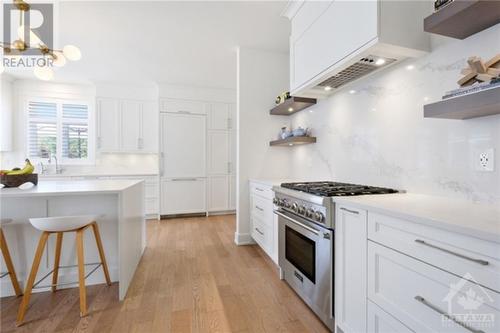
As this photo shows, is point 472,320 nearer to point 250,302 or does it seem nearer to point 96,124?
point 250,302

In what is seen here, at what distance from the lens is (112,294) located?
1.98 meters

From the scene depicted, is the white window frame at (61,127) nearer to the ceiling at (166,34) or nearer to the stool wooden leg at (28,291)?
the ceiling at (166,34)

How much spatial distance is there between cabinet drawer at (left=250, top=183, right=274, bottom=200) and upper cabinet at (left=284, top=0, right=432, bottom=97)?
3.49 feet

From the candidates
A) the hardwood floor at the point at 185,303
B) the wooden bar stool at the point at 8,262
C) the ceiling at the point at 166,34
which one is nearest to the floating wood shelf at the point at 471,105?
the hardwood floor at the point at 185,303

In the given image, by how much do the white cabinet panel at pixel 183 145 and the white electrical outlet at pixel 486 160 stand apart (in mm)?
4198

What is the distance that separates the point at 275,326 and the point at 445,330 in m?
1.03

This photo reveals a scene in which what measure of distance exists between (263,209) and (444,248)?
1.93m

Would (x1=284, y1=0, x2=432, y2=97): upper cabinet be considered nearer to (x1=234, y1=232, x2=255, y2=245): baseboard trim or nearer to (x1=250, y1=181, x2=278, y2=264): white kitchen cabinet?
(x1=250, y1=181, x2=278, y2=264): white kitchen cabinet

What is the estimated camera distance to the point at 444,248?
86 cm

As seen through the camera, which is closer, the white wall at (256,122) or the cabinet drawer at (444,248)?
the cabinet drawer at (444,248)

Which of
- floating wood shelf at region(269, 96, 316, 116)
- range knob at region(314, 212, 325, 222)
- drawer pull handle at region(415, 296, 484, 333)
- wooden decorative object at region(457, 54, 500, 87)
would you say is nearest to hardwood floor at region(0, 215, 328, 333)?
range knob at region(314, 212, 325, 222)

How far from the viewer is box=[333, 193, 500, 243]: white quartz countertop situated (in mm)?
768

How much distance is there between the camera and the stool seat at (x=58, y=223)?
166 centimetres

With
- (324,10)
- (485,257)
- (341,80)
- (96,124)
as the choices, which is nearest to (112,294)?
(485,257)
